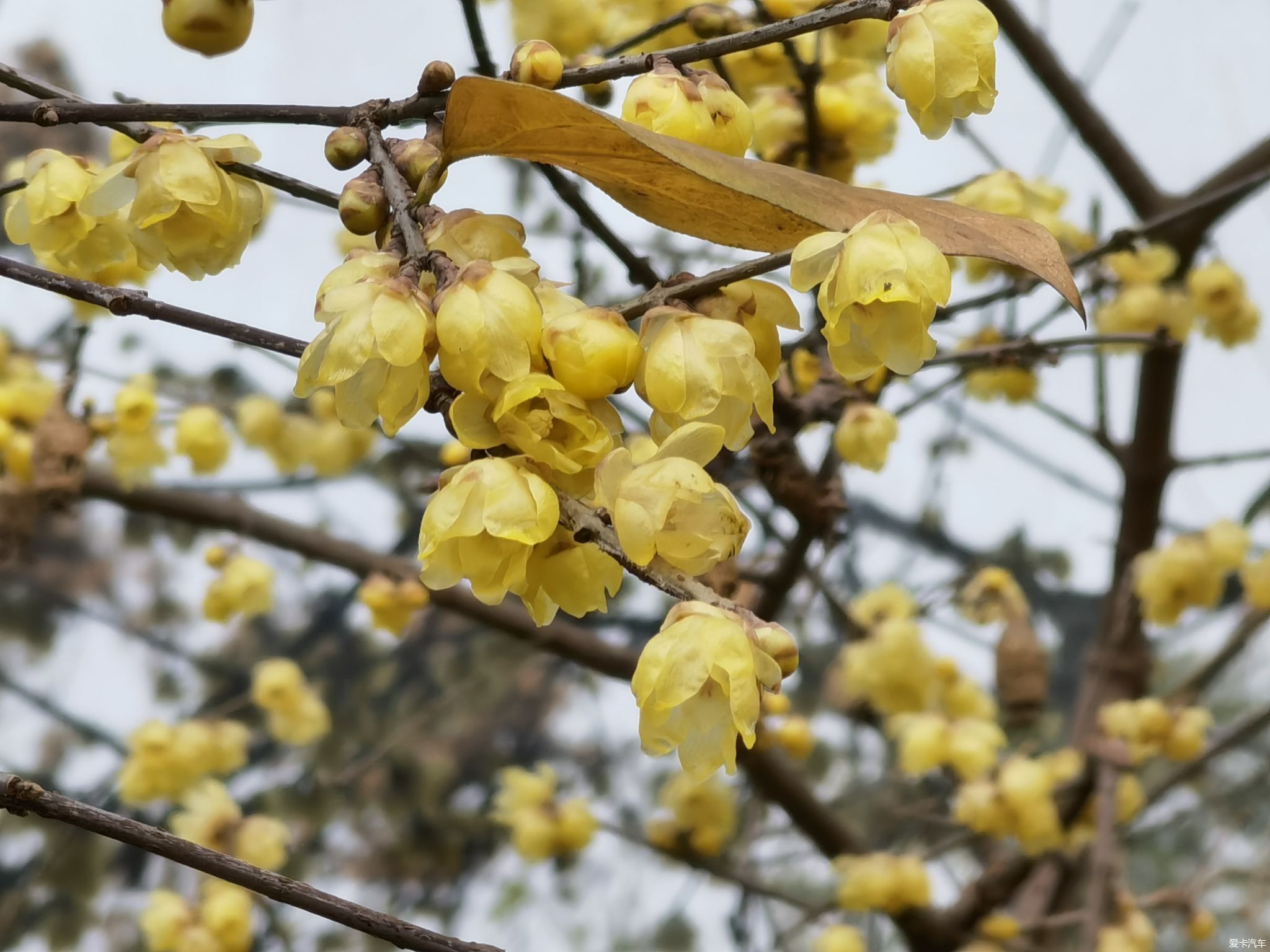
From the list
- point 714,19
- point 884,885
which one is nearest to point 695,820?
point 884,885

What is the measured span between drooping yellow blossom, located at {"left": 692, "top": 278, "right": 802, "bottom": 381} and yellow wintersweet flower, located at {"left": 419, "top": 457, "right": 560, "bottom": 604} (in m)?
0.10

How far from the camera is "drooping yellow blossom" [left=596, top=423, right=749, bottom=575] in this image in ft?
1.19

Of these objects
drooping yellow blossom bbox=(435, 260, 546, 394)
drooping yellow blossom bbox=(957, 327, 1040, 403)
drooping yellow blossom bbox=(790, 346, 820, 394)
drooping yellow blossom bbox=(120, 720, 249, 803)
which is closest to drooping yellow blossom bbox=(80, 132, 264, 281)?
drooping yellow blossom bbox=(435, 260, 546, 394)

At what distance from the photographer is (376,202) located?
0.42m

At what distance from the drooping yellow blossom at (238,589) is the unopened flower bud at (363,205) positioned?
1065 millimetres

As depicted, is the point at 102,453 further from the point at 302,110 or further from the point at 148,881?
the point at 302,110

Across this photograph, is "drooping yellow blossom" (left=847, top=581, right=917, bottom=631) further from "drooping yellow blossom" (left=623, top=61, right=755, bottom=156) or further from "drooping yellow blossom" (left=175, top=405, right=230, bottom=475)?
"drooping yellow blossom" (left=623, top=61, right=755, bottom=156)

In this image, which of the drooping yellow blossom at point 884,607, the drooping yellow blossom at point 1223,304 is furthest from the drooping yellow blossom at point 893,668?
the drooping yellow blossom at point 1223,304

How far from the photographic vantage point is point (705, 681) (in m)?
0.38

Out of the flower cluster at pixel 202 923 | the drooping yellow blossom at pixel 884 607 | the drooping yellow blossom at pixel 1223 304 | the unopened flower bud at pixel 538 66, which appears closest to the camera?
the unopened flower bud at pixel 538 66

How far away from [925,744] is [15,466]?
955 millimetres

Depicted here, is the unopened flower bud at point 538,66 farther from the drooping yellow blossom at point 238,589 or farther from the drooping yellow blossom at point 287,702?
the drooping yellow blossom at point 287,702

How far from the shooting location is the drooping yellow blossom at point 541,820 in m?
1.50

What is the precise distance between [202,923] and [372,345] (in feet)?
3.50
